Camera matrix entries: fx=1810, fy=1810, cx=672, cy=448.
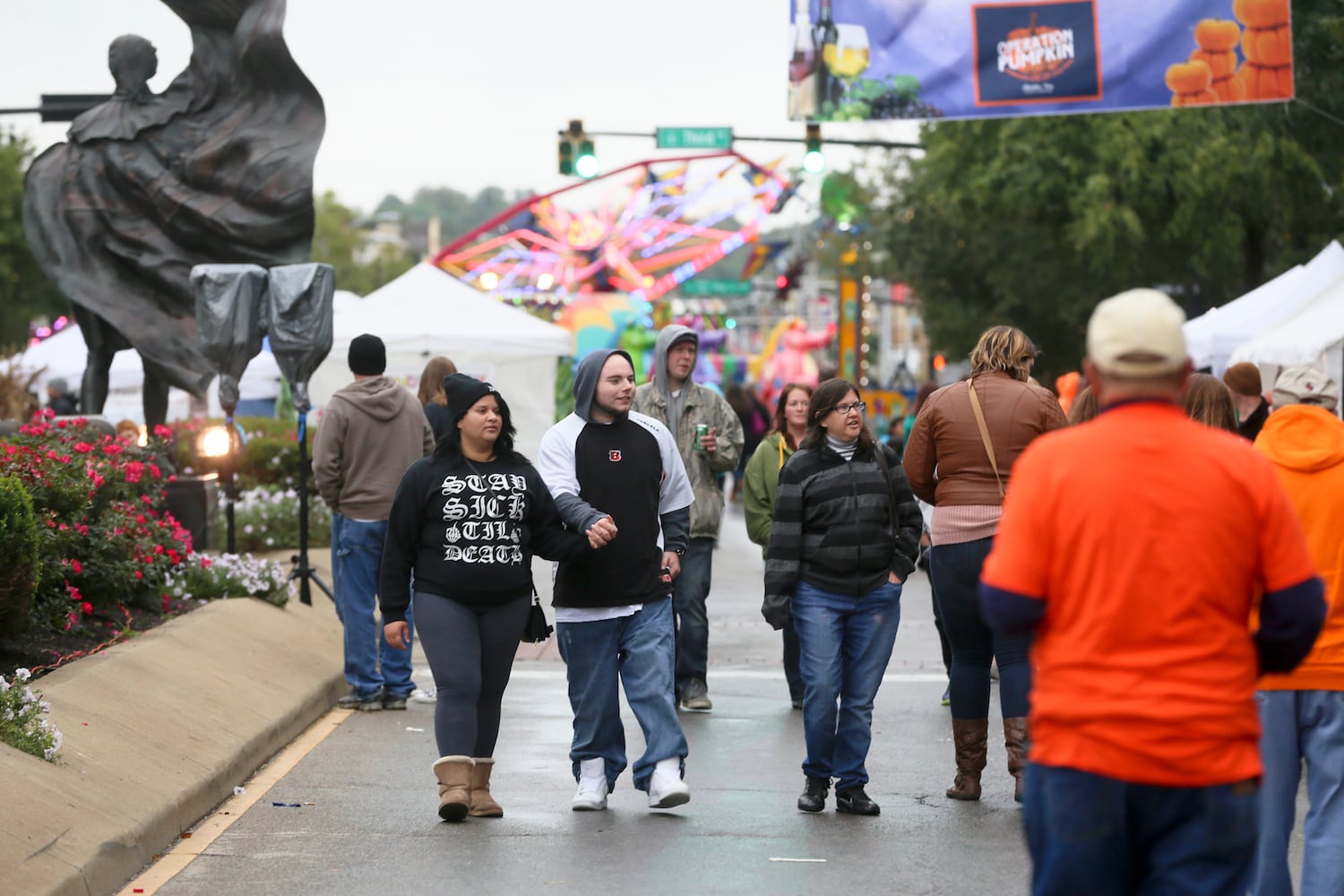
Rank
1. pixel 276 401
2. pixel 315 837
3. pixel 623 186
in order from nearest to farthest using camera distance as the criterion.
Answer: pixel 315 837, pixel 276 401, pixel 623 186

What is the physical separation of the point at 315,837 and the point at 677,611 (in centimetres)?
357

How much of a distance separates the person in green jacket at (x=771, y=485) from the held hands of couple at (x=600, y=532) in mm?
2841

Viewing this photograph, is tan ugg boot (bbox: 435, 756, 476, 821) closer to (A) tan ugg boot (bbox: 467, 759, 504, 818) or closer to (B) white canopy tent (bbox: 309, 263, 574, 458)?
(A) tan ugg boot (bbox: 467, 759, 504, 818)

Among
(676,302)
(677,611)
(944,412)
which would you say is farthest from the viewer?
(676,302)

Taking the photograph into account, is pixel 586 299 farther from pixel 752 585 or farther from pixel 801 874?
pixel 801 874

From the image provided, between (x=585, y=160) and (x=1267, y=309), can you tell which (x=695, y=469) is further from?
(x=585, y=160)

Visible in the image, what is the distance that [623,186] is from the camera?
49.2 m

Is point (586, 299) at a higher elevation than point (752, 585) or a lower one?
higher

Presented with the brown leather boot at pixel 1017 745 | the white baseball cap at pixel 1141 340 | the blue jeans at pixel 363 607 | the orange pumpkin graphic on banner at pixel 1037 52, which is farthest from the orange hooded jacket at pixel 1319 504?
the orange pumpkin graphic on banner at pixel 1037 52

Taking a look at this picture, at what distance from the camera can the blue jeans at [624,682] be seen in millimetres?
7461

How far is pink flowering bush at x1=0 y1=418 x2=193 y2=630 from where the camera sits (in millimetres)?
9438

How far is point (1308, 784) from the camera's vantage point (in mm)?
5340

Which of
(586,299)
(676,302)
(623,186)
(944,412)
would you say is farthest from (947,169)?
(676,302)

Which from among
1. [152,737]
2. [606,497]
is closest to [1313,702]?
[606,497]
